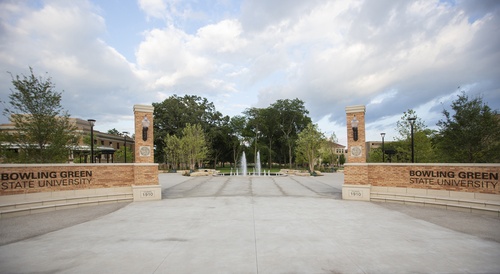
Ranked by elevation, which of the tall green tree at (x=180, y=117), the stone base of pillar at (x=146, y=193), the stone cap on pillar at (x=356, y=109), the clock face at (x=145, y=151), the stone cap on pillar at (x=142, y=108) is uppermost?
the tall green tree at (x=180, y=117)

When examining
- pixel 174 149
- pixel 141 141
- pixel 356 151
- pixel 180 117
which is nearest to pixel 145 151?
pixel 141 141

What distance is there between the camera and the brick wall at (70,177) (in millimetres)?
9819

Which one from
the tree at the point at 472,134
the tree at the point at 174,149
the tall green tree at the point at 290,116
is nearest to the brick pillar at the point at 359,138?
the tree at the point at 472,134

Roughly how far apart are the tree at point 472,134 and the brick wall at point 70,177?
18001 mm

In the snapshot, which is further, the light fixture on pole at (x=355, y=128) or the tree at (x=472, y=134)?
the tree at (x=472, y=134)

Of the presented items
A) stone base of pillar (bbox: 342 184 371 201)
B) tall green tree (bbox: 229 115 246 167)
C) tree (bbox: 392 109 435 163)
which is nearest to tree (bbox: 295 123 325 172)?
tree (bbox: 392 109 435 163)

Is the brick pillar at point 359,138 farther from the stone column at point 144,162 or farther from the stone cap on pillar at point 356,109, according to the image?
the stone column at point 144,162

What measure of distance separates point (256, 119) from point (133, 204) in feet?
167

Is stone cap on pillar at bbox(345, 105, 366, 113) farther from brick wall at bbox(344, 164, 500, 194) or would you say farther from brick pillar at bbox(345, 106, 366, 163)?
brick wall at bbox(344, 164, 500, 194)

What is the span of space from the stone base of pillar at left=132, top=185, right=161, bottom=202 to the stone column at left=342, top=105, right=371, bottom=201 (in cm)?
920

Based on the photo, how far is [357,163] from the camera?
487 inches

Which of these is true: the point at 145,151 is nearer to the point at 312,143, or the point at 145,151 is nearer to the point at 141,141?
the point at 141,141

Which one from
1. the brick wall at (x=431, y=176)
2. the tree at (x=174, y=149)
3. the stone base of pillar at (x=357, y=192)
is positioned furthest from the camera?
the tree at (x=174, y=149)

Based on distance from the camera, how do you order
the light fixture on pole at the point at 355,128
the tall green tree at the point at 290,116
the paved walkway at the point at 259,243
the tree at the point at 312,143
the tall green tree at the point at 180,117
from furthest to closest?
1. the tall green tree at the point at 290,116
2. the tall green tree at the point at 180,117
3. the tree at the point at 312,143
4. the light fixture on pole at the point at 355,128
5. the paved walkway at the point at 259,243
